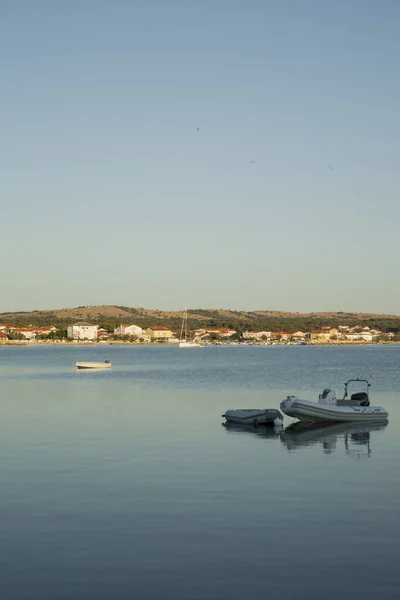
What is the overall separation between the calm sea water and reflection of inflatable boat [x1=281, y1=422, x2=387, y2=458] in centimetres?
12

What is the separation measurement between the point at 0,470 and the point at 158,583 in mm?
13004

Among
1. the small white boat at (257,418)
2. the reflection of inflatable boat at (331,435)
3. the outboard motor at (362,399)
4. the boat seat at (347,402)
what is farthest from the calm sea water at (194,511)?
the outboard motor at (362,399)

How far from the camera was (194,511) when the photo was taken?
20.5 meters

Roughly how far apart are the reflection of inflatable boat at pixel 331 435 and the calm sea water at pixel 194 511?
121 millimetres

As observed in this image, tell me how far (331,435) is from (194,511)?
20061mm

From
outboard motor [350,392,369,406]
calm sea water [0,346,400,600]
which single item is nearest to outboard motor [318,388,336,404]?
outboard motor [350,392,369,406]

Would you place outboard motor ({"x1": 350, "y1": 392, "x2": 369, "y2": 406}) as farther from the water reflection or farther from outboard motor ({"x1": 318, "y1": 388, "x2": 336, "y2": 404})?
the water reflection

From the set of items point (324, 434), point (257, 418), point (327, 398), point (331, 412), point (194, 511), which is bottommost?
point (324, 434)

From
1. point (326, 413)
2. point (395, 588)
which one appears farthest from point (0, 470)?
point (326, 413)

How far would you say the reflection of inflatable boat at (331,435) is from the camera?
34.5 meters

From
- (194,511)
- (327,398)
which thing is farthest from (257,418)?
(194,511)

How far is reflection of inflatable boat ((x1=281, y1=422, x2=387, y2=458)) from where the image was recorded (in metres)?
34.5

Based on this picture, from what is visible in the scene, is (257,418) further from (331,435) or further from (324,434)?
(331,435)

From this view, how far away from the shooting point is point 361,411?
147 ft
